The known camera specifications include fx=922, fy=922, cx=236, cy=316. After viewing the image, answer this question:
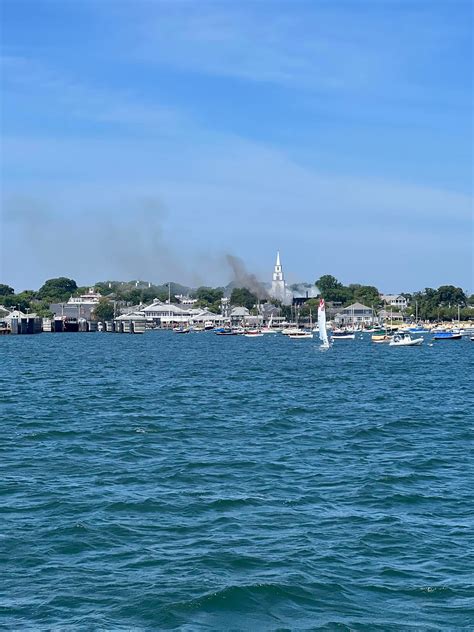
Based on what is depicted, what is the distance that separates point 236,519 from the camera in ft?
72.8

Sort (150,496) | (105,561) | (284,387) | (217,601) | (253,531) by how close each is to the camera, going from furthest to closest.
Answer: (284,387), (150,496), (253,531), (105,561), (217,601)

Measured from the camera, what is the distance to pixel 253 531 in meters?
21.1

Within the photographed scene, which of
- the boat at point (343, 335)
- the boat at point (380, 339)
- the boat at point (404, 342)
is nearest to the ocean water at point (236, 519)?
the boat at point (404, 342)

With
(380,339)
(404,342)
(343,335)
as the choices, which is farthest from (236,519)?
(343,335)

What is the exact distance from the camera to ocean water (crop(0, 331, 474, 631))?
53.5ft

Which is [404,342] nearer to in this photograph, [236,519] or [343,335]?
[343,335]

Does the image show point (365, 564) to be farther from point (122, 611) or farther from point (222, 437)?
point (222, 437)

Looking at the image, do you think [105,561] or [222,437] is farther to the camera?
[222,437]

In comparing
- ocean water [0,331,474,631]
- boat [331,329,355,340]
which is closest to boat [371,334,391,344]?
boat [331,329,355,340]

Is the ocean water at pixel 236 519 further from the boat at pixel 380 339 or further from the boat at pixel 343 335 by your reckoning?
the boat at pixel 343 335

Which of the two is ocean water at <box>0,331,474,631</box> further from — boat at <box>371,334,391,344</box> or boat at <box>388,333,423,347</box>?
boat at <box>371,334,391,344</box>

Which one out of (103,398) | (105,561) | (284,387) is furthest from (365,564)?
(284,387)

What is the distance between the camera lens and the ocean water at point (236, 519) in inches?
642

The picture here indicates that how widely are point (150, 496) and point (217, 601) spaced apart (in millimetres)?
8365
